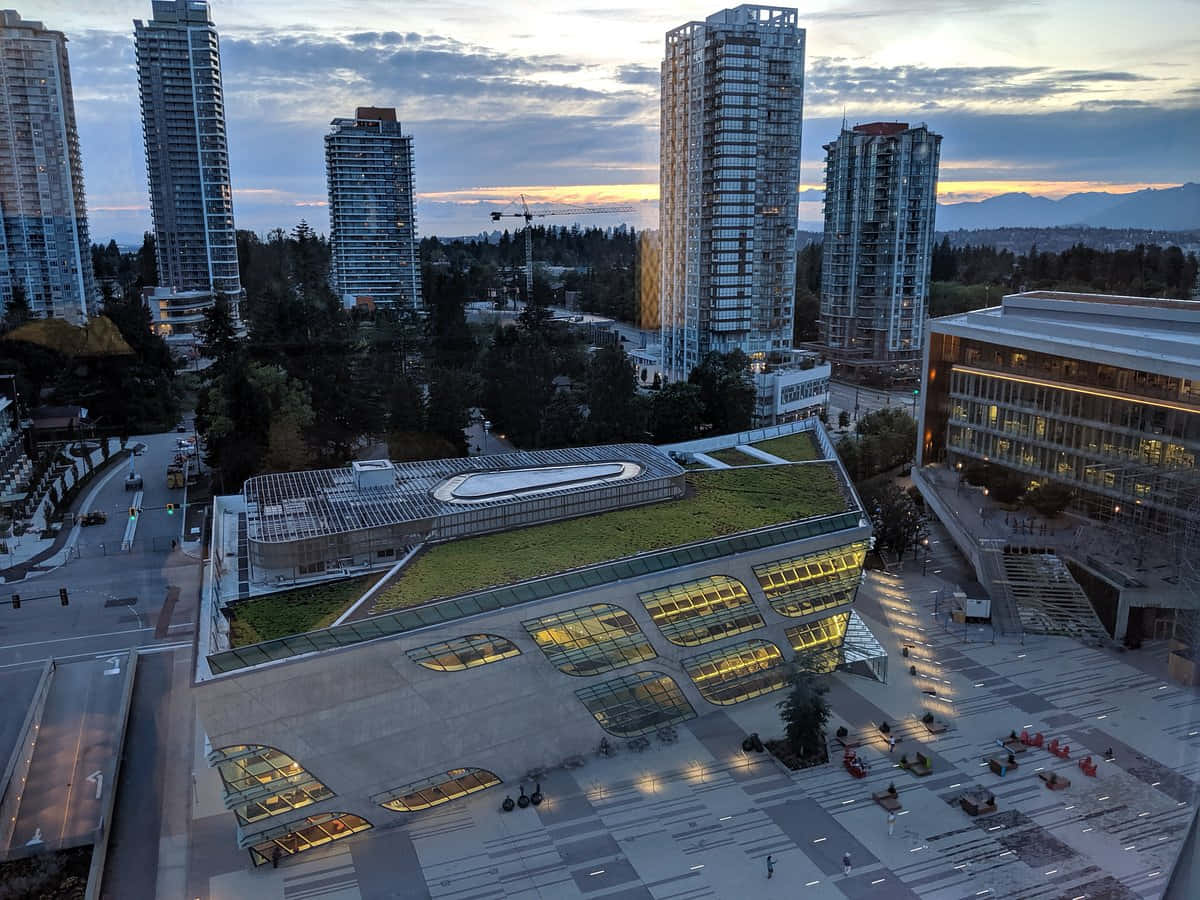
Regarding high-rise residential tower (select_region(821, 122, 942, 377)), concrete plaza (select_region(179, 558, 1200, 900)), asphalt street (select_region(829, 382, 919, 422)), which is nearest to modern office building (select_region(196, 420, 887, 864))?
concrete plaza (select_region(179, 558, 1200, 900))

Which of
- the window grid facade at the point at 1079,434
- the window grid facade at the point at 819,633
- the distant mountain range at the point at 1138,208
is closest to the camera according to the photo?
the distant mountain range at the point at 1138,208

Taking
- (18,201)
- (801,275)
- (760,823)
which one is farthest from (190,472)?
(801,275)

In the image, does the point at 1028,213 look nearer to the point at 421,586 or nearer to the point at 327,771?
the point at 421,586

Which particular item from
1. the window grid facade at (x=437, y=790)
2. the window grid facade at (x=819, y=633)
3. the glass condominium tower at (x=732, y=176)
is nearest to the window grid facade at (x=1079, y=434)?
the window grid facade at (x=819, y=633)

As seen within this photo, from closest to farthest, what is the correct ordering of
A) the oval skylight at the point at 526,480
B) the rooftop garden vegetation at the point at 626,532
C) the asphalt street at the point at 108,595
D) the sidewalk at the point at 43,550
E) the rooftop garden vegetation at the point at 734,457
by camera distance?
the rooftop garden vegetation at the point at 626,532, the oval skylight at the point at 526,480, the asphalt street at the point at 108,595, the rooftop garden vegetation at the point at 734,457, the sidewalk at the point at 43,550

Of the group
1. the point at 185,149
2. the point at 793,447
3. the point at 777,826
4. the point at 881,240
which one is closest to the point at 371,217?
the point at 185,149

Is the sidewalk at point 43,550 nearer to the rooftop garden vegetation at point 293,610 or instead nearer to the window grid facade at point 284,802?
the rooftop garden vegetation at point 293,610
